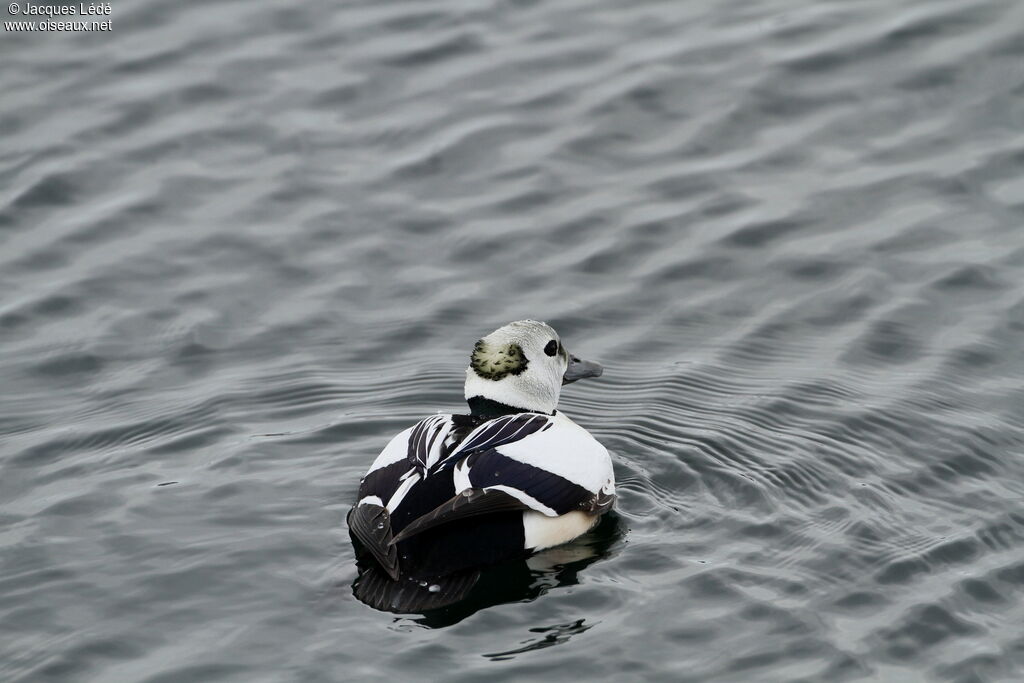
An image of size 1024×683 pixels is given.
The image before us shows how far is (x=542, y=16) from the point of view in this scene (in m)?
14.9

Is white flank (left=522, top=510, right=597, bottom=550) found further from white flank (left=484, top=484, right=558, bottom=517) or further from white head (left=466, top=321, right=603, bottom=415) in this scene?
white head (left=466, top=321, right=603, bottom=415)

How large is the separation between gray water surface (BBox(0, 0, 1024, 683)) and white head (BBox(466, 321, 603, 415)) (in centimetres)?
67

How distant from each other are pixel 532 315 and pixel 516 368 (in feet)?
6.08

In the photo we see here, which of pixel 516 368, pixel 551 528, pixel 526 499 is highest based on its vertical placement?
pixel 516 368

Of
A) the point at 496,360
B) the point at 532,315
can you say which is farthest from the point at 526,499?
the point at 532,315

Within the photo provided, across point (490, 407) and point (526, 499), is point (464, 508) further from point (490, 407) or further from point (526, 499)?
point (490, 407)

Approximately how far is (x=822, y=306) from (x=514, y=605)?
169 inches

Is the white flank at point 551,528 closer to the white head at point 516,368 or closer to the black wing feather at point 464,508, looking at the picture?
the black wing feather at point 464,508

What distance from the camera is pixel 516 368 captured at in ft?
30.3

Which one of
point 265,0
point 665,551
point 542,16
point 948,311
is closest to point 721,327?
point 948,311

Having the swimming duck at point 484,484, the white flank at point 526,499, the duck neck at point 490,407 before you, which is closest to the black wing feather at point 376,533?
the swimming duck at point 484,484

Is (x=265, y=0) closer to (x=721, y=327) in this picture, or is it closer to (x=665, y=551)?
(x=721, y=327)

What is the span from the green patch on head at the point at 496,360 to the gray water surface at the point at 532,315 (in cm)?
84

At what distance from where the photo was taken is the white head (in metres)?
9.20
